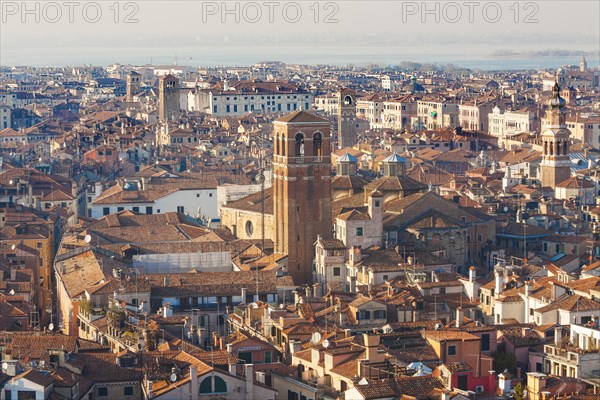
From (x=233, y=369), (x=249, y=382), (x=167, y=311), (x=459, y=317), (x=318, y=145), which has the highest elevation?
(x=318, y=145)

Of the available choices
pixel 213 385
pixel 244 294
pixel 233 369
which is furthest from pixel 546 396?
pixel 244 294

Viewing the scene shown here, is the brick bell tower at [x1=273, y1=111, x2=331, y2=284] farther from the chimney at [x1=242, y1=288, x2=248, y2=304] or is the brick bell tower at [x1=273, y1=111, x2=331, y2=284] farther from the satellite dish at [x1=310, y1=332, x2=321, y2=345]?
the satellite dish at [x1=310, y1=332, x2=321, y2=345]

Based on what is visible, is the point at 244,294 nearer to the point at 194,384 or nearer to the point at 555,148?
the point at 194,384

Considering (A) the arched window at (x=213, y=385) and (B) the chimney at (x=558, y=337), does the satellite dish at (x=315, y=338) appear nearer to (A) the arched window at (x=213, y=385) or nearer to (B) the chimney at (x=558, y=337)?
(B) the chimney at (x=558, y=337)

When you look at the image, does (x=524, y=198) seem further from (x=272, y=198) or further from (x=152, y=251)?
(x=152, y=251)

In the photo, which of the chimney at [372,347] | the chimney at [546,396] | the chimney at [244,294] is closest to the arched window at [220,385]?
the chimney at [372,347]

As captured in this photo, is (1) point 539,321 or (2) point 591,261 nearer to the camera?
(1) point 539,321

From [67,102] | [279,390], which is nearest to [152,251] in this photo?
[279,390]
